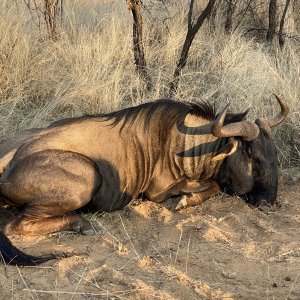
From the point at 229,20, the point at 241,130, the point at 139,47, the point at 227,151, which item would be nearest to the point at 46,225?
the point at 227,151

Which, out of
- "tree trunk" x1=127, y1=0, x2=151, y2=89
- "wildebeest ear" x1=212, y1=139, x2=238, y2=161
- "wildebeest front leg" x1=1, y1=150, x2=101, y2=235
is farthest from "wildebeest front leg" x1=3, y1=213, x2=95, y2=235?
"tree trunk" x1=127, y1=0, x2=151, y2=89

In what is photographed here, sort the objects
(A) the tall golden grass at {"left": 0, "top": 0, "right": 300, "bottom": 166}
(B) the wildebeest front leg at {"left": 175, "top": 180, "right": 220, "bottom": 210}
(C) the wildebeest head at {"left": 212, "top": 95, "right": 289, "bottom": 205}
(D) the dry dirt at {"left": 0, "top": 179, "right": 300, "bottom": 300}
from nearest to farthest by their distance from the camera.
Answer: (D) the dry dirt at {"left": 0, "top": 179, "right": 300, "bottom": 300} → (C) the wildebeest head at {"left": 212, "top": 95, "right": 289, "bottom": 205} → (B) the wildebeest front leg at {"left": 175, "top": 180, "right": 220, "bottom": 210} → (A) the tall golden grass at {"left": 0, "top": 0, "right": 300, "bottom": 166}

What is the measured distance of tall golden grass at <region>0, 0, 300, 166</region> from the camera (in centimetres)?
725

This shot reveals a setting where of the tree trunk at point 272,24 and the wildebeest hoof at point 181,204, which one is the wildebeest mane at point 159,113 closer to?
the wildebeest hoof at point 181,204

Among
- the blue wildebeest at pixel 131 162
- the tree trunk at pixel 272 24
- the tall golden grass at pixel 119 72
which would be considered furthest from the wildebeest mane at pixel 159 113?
the tree trunk at pixel 272 24

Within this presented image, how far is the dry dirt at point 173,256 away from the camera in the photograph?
393 cm

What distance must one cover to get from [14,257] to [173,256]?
1.15 m

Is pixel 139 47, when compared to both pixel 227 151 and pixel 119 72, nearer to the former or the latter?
pixel 119 72

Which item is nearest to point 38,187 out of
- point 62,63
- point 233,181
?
point 233,181

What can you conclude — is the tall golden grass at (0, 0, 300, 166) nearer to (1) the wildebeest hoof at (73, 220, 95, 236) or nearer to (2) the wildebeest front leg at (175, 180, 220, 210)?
(2) the wildebeest front leg at (175, 180, 220, 210)

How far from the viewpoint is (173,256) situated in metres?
4.50

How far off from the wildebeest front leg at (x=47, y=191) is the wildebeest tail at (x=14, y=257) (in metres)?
0.50

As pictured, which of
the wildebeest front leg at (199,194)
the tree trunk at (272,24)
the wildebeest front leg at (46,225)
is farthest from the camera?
the tree trunk at (272,24)

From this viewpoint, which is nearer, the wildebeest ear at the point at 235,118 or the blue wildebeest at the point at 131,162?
the blue wildebeest at the point at 131,162
